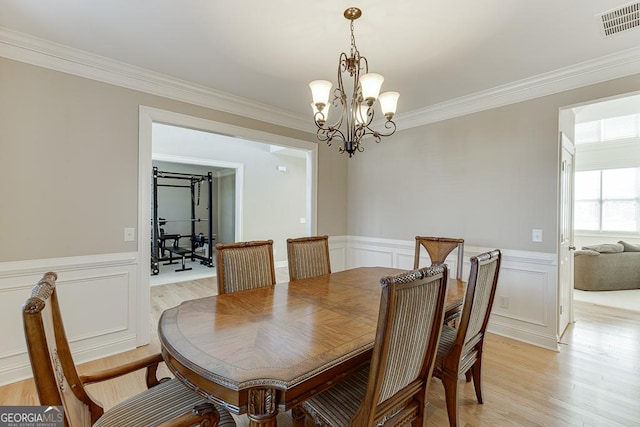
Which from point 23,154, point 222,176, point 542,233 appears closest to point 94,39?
point 23,154

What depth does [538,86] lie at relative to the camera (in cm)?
282

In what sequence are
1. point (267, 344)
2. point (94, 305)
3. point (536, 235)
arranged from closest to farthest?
point (267, 344) → point (94, 305) → point (536, 235)

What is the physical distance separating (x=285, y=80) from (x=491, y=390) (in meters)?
3.15

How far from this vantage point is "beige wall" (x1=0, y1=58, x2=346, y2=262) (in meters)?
2.21

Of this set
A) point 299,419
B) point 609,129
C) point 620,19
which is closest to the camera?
point 299,419

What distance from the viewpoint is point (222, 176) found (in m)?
8.64

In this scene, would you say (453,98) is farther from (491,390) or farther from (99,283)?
(99,283)

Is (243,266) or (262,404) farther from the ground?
(243,266)

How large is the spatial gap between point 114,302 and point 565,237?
449 centimetres

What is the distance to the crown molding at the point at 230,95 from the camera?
2268 mm

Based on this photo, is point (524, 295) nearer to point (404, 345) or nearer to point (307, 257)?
point (307, 257)

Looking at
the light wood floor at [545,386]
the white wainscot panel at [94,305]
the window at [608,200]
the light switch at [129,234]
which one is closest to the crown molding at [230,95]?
the light switch at [129,234]

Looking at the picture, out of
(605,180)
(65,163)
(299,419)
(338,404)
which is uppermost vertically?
(605,180)
